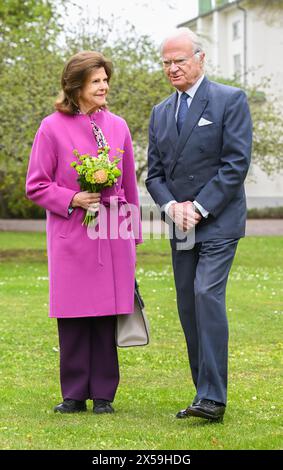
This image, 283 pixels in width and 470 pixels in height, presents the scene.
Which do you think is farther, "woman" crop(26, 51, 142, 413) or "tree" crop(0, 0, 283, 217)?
"tree" crop(0, 0, 283, 217)

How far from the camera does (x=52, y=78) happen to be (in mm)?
24078

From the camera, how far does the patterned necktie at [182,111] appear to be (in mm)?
6988

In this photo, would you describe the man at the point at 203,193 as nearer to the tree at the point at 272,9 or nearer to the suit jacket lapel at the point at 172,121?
the suit jacket lapel at the point at 172,121

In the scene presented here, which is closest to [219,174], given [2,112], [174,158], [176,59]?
[174,158]

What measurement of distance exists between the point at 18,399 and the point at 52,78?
56.2ft

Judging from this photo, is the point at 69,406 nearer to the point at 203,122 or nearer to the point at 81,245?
the point at 81,245

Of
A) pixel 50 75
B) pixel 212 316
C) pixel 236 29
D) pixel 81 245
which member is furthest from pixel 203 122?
pixel 236 29

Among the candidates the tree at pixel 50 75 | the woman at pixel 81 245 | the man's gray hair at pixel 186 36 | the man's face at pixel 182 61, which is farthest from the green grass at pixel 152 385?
the tree at pixel 50 75

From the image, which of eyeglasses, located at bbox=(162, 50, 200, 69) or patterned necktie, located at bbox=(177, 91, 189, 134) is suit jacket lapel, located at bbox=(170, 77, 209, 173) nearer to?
patterned necktie, located at bbox=(177, 91, 189, 134)

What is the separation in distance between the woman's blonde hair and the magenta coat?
8 centimetres

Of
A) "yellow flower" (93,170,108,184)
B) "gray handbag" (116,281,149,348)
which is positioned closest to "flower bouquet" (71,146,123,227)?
"yellow flower" (93,170,108,184)

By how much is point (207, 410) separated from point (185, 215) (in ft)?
4.08

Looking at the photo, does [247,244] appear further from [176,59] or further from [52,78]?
[176,59]

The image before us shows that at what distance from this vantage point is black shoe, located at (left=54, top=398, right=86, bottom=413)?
7.13 m
